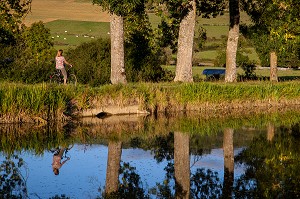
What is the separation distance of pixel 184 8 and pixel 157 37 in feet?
9.90

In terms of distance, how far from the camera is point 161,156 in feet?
76.1

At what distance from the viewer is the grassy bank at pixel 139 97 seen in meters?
28.8

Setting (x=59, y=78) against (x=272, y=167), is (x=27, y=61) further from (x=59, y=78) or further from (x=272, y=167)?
(x=272, y=167)

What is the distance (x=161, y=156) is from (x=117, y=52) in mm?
13456

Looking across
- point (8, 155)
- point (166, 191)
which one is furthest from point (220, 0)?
point (166, 191)

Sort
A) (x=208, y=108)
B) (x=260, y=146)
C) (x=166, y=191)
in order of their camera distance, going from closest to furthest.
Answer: (x=166, y=191), (x=260, y=146), (x=208, y=108)

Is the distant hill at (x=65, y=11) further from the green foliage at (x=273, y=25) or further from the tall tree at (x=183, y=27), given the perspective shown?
the tall tree at (x=183, y=27)

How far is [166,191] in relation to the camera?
18.0 m

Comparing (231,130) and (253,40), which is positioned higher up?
(253,40)

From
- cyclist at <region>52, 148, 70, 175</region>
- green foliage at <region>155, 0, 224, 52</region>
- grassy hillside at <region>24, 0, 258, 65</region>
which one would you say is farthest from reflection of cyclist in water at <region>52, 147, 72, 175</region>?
grassy hillside at <region>24, 0, 258, 65</region>

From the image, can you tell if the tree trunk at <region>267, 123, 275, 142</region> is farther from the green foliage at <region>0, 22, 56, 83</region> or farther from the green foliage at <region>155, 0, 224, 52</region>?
the green foliage at <region>0, 22, 56, 83</region>

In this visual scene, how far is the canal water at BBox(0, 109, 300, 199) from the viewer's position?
18.2 m

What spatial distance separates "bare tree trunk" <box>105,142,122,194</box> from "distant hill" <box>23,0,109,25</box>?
66211 mm

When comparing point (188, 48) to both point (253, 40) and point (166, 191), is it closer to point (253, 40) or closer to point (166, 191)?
point (253, 40)
